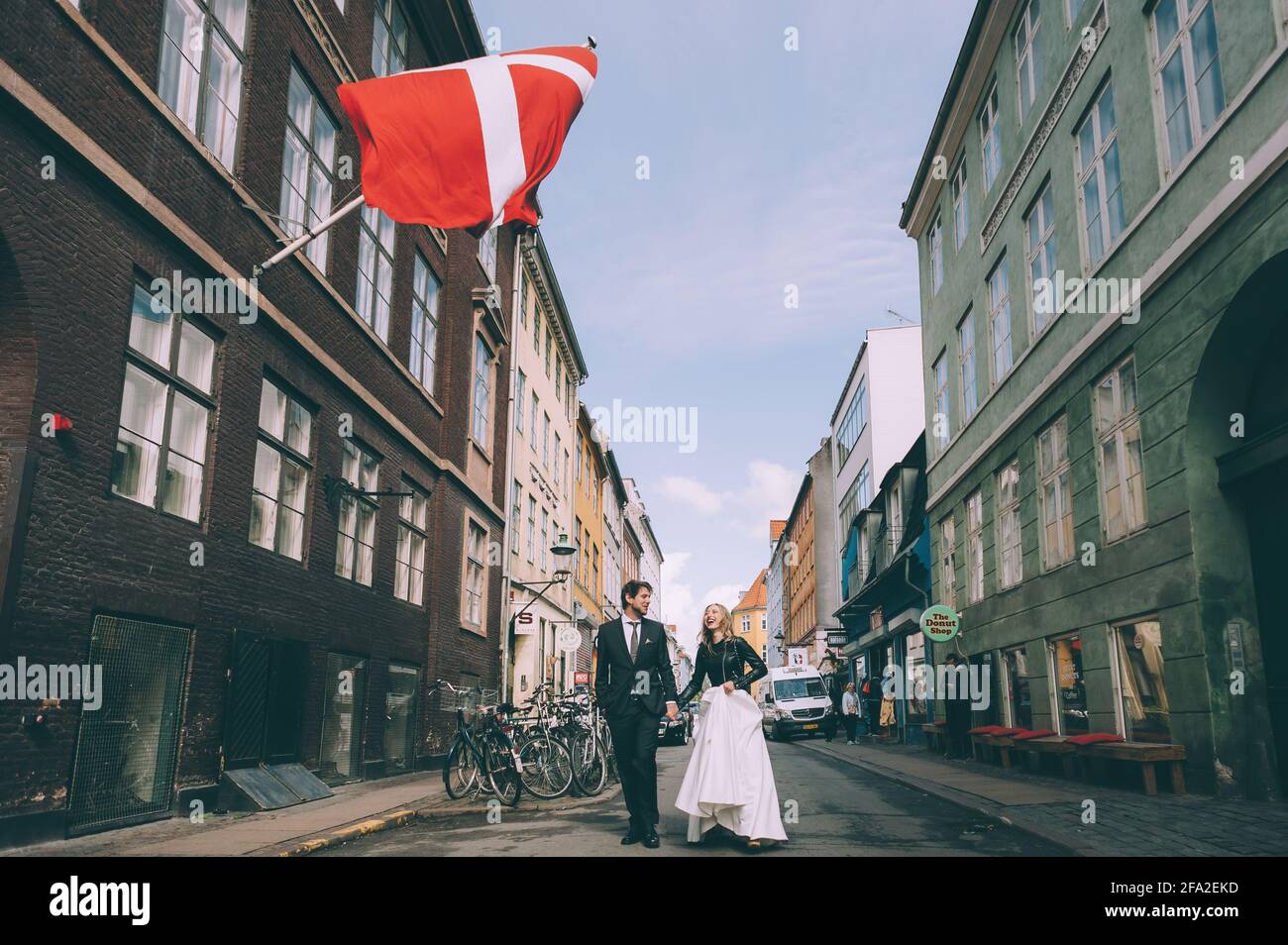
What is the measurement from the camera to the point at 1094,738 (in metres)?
13.4

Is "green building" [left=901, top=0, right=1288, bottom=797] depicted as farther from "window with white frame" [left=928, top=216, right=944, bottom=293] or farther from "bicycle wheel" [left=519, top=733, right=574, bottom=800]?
"bicycle wheel" [left=519, top=733, right=574, bottom=800]

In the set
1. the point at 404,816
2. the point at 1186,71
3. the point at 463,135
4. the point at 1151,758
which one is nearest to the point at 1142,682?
the point at 1151,758

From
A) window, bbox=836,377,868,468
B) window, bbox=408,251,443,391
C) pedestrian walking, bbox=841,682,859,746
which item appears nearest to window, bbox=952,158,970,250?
window, bbox=408,251,443,391

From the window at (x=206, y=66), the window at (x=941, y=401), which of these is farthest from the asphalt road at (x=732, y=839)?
the window at (x=941, y=401)

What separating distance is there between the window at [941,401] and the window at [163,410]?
18.3m

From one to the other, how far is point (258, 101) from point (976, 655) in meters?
16.4

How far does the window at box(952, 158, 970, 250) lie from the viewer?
23336mm

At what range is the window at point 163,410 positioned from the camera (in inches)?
370

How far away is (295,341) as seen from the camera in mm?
12984

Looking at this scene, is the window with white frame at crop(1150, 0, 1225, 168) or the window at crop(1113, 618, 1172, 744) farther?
the window at crop(1113, 618, 1172, 744)

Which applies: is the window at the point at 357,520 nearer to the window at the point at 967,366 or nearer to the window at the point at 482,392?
the window at the point at 482,392

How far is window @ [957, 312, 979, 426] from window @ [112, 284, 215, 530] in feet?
52.4

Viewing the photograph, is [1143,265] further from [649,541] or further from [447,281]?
[649,541]

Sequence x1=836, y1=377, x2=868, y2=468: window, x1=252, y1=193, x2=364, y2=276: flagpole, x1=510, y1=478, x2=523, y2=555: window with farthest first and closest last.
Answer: x1=836, y1=377, x2=868, y2=468: window
x1=510, y1=478, x2=523, y2=555: window
x1=252, y1=193, x2=364, y2=276: flagpole
